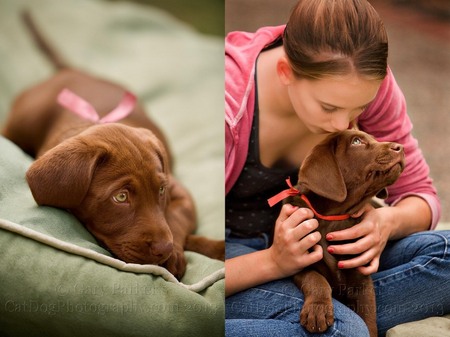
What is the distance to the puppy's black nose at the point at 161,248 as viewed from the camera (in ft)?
3.15

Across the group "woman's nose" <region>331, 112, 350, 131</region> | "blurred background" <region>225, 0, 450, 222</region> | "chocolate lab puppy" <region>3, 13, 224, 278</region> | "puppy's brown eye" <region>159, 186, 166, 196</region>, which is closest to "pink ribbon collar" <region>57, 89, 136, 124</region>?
"chocolate lab puppy" <region>3, 13, 224, 278</region>

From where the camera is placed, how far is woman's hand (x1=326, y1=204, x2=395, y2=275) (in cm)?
98

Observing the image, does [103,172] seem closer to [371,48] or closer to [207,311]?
[207,311]

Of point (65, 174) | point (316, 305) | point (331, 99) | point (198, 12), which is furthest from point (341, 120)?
point (198, 12)

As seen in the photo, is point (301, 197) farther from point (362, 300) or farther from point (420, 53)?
point (420, 53)

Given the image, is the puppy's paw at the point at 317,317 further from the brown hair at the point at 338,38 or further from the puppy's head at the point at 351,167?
the brown hair at the point at 338,38

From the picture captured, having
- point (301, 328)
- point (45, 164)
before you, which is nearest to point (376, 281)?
point (301, 328)

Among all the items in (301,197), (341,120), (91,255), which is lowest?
(91,255)

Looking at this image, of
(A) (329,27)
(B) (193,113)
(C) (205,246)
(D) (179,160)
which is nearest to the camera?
(A) (329,27)

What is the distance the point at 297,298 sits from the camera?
0.97 meters

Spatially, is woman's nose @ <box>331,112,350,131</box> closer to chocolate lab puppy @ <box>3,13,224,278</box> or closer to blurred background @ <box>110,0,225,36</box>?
chocolate lab puppy @ <box>3,13,224,278</box>

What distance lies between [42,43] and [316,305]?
1.05 metres

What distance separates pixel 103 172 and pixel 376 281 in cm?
47

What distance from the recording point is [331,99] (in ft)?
3.15
